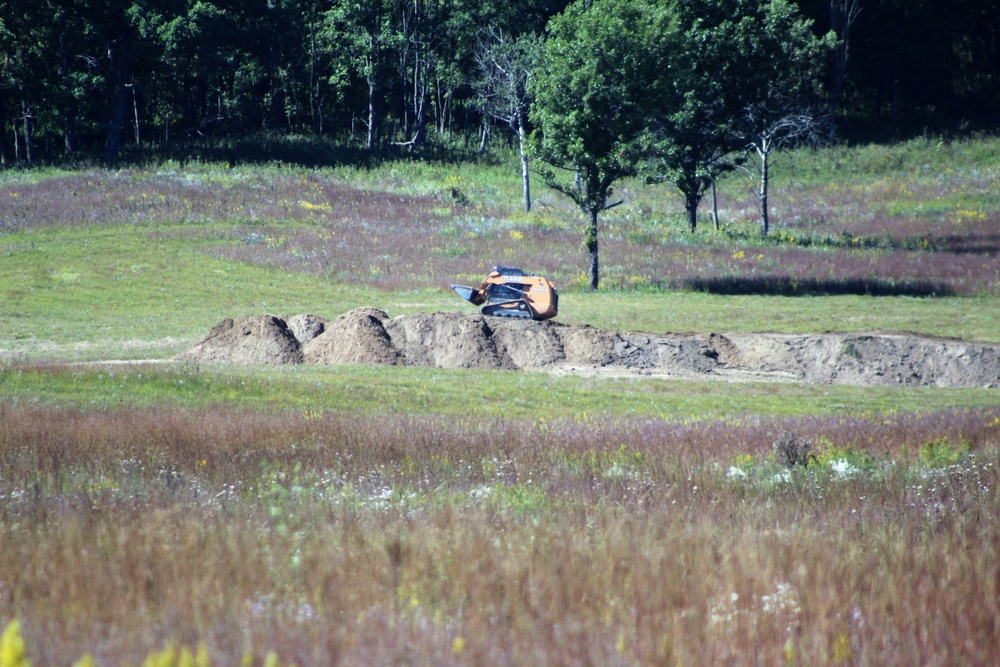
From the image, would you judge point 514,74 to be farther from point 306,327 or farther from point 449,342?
point 449,342

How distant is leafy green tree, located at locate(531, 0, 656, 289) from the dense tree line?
27.4 metres

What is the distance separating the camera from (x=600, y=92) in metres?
34.5

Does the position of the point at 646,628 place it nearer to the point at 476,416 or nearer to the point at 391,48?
the point at 476,416

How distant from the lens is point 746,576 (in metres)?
4.77

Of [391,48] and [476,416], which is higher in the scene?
[391,48]

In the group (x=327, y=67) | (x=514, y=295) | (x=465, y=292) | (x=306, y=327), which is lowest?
(x=306, y=327)

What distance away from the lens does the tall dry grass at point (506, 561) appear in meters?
3.87

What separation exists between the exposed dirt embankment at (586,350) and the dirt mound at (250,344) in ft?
0.10

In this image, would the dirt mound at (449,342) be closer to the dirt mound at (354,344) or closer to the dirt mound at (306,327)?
the dirt mound at (354,344)

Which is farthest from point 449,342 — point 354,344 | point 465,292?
point 465,292

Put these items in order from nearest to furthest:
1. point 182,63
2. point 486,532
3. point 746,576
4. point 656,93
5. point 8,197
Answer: point 746,576 < point 486,532 < point 656,93 < point 8,197 < point 182,63

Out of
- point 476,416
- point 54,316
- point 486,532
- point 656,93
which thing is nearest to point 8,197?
point 54,316

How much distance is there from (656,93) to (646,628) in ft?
112

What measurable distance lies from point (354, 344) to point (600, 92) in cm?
1758
